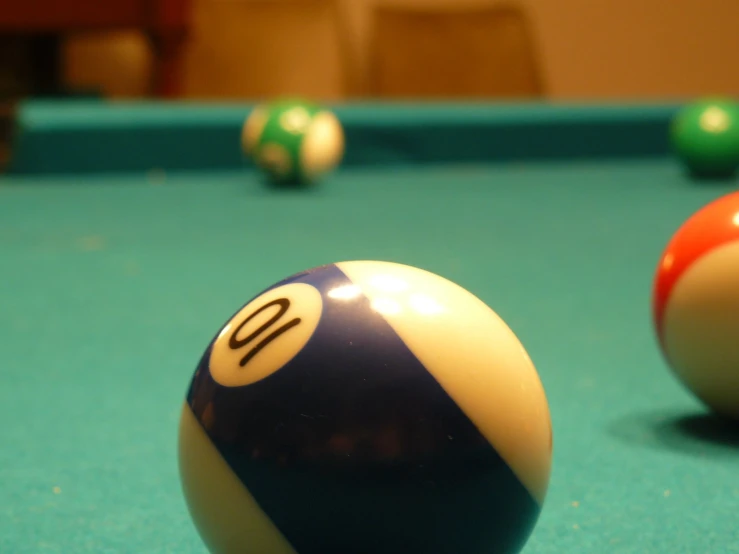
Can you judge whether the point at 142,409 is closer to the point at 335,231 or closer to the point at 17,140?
the point at 335,231

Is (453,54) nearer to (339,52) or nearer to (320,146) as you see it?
(339,52)

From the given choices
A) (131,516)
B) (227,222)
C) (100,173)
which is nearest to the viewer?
(131,516)

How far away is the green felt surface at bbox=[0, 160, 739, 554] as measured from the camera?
1.25 meters

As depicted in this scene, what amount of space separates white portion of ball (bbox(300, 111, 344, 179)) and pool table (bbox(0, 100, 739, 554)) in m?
0.11

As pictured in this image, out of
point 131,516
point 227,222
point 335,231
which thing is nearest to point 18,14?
point 227,222

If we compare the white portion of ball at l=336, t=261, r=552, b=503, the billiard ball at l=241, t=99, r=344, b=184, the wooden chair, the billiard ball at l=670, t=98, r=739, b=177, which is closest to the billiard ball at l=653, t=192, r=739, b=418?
the white portion of ball at l=336, t=261, r=552, b=503

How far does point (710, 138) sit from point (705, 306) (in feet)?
9.27

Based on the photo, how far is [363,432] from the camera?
902 mm

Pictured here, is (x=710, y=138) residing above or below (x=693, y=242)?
below

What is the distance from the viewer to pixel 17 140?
4113mm

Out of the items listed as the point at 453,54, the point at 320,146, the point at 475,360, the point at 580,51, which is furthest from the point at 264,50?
the point at 475,360

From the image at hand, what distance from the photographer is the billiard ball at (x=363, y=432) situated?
0.90 meters

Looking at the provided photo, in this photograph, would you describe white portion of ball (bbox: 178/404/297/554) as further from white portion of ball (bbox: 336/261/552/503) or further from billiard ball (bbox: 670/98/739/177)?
billiard ball (bbox: 670/98/739/177)

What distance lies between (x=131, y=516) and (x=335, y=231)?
6.96ft
